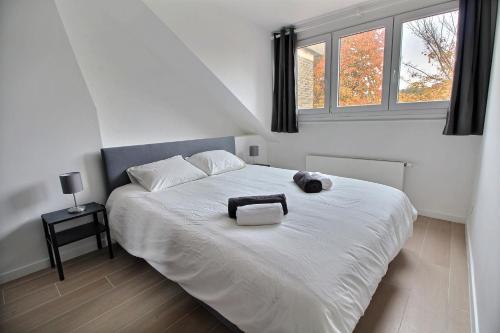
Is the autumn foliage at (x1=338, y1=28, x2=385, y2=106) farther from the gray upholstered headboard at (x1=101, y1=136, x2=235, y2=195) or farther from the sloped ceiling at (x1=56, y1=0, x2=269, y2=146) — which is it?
the gray upholstered headboard at (x1=101, y1=136, x2=235, y2=195)

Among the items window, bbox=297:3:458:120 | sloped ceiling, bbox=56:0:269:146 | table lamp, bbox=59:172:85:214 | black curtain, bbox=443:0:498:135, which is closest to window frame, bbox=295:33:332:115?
window, bbox=297:3:458:120

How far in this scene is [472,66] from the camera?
227cm

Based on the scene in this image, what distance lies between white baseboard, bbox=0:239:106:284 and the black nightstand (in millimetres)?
77

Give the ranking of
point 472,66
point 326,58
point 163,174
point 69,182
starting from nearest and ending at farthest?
point 69,182
point 472,66
point 163,174
point 326,58

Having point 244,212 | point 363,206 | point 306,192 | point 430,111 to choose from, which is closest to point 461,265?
point 363,206

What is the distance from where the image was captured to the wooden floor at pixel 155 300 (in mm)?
1479

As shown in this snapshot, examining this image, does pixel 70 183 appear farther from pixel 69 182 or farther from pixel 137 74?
pixel 137 74

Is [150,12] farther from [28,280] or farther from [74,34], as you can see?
[28,280]

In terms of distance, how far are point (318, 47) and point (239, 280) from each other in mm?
3281

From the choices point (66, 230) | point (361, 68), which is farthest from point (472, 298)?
point (66, 230)

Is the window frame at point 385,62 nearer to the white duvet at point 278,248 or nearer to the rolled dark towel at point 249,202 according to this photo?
the white duvet at point 278,248

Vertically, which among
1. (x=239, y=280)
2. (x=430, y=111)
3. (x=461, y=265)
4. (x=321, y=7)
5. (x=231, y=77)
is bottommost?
(x=461, y=265)

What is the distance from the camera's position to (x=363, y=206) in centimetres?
174

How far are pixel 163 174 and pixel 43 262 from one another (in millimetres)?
1235
